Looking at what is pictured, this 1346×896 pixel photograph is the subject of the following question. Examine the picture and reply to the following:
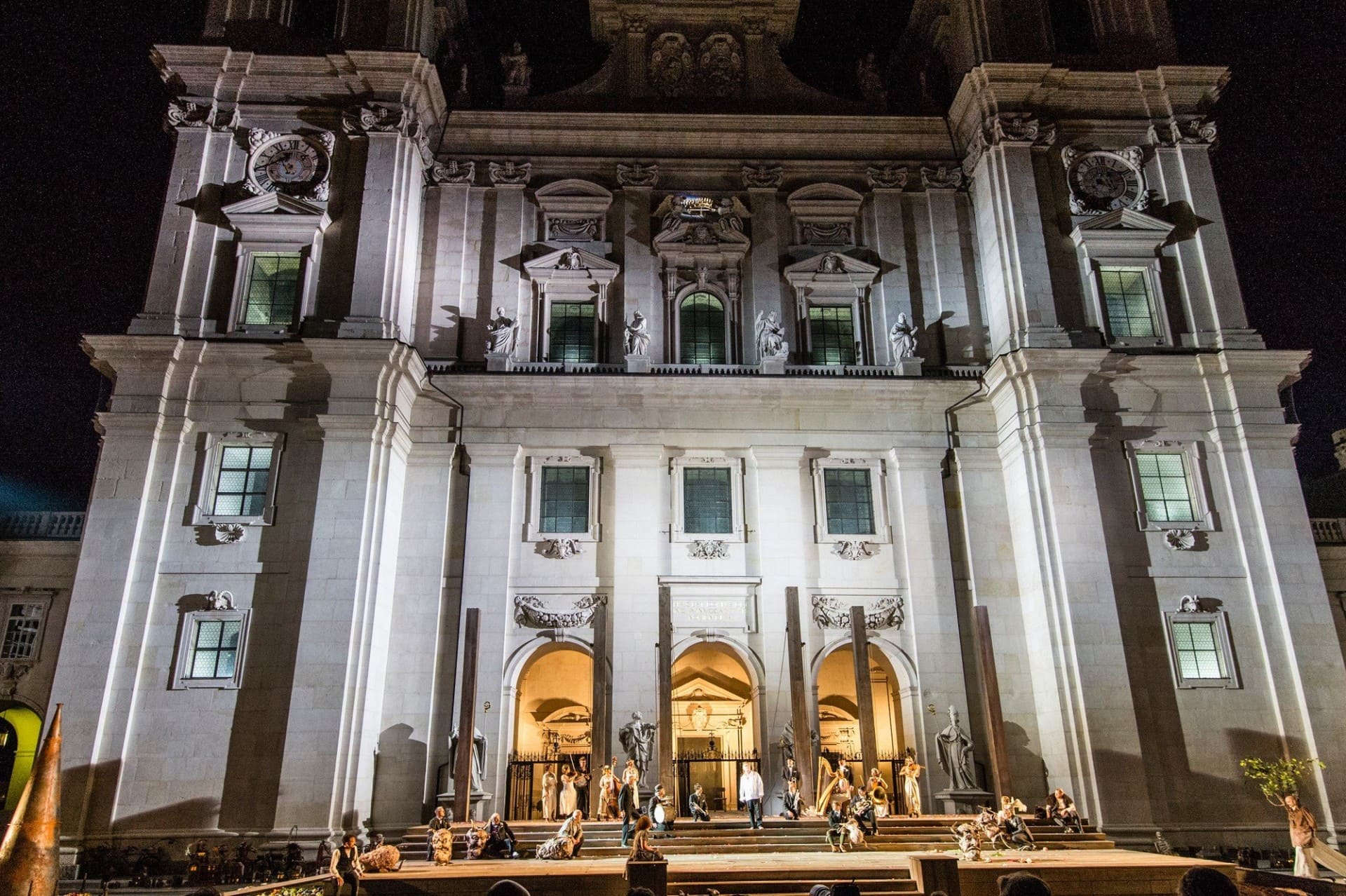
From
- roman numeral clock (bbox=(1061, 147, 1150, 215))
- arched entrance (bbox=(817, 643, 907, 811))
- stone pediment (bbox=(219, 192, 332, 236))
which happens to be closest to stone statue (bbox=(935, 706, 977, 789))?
arched entrance (bbox=(817, 643, 907, 811))

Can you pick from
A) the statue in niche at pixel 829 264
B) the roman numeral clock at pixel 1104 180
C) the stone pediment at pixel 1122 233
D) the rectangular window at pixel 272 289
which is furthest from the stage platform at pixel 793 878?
the roman numeral clock at pixel 1104 180

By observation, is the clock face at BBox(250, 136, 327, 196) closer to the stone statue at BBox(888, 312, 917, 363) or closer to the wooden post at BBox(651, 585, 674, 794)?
the wooden post at BBox(651, 585, 674, 794)

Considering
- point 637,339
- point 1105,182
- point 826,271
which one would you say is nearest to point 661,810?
point 637,339

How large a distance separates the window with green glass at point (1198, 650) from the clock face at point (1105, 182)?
1424 cm

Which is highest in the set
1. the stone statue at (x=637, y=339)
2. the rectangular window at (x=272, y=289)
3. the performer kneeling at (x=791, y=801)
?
the rectangular window at (x=272, y=289)

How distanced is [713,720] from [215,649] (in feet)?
56.7

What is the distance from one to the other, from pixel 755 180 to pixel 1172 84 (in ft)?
49.9

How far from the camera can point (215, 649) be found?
84.4 feet

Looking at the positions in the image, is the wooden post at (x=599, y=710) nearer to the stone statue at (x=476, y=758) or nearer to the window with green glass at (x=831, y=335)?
the stone statue at (x=476, y=758)

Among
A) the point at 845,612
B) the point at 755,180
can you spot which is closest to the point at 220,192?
the point at 755,180

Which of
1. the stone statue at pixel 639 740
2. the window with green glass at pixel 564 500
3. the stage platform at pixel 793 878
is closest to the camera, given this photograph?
the stage platform at pixel 793 878

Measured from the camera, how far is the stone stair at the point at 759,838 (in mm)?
22344

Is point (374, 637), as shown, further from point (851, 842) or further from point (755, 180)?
point (755, 180)

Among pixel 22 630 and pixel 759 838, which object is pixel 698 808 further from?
pixel 22 630
